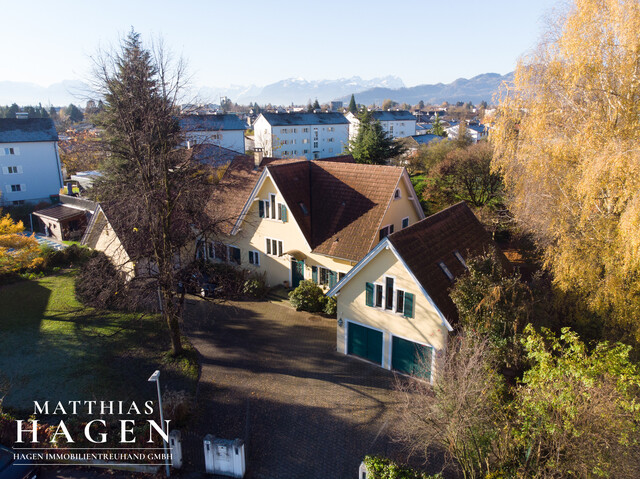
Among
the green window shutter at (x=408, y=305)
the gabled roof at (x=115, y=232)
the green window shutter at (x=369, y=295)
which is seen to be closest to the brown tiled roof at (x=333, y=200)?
the green window shutter at (x=369, y=295)

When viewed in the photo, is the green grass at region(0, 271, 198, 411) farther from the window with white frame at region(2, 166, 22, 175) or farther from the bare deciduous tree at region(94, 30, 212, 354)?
the window with white frame at region(2, 166, 22, 175)

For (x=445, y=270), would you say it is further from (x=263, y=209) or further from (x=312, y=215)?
(x=263, y=209)

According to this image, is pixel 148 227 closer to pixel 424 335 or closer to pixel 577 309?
pixel 424 335

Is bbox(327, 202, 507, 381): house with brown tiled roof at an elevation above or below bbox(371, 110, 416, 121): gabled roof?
below

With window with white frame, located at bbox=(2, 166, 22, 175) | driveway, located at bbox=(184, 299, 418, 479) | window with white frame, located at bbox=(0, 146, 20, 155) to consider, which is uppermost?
window with white frame, located at bbox=(0, 146, 20, 155)

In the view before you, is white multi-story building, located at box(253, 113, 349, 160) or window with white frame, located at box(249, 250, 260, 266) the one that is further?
white multi-story building, located at box(253, 113, 349, 160)

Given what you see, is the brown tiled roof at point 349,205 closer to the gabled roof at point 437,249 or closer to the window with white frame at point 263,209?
the window with white frame at point 263,209

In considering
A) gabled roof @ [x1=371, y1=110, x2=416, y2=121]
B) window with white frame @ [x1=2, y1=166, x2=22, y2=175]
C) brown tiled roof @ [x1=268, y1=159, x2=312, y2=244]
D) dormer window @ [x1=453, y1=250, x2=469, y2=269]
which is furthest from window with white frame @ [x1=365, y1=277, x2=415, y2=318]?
gabled roof @ [x1=371, y1=110, x2=416, y2=121]
